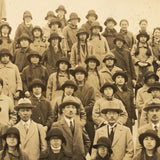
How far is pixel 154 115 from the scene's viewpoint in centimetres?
908

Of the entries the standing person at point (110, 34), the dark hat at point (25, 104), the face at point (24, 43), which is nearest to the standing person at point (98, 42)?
the standing person at point (110, 34)

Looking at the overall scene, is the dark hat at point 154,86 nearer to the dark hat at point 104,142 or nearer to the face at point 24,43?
the dark hat at point 104,142

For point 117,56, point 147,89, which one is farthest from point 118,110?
point 117,56

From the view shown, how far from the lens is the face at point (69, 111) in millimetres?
8992

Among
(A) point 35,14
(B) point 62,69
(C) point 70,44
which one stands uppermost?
(A) point 35,14

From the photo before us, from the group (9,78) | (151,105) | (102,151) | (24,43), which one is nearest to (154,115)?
(151,105)

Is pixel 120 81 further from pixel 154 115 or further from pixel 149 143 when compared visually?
pixel 149 143

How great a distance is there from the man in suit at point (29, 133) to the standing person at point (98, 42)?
145 inches

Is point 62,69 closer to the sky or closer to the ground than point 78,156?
closer to the sky

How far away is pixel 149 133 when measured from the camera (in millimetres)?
8164

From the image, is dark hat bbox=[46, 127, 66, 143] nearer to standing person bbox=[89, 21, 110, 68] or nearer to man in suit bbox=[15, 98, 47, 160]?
man in suit bbox=[15, 98, 47, 160]

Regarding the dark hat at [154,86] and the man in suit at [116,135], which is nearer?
the man in suit at [116,135]

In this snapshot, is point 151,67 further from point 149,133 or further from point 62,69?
point 149,133

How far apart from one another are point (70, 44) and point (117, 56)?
151cm
